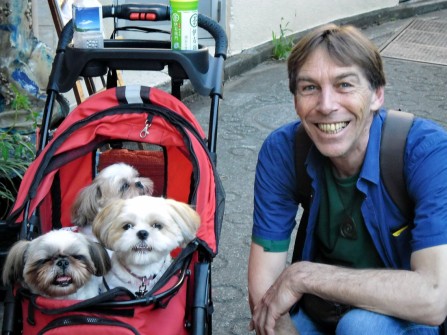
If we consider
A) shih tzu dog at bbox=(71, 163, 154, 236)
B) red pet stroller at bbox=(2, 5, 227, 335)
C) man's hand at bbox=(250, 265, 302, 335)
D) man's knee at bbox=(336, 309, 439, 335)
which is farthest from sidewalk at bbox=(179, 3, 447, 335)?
man's knee at bbox=(336, 309, 439, 335)

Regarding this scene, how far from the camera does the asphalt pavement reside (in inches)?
164

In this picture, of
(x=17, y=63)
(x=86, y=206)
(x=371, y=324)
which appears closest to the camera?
(x=371, y=324)

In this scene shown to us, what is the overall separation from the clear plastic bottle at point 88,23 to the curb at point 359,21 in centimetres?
428

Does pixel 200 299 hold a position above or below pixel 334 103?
below

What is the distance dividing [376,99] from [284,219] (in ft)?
1.84

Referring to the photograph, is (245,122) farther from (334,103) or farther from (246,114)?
(334,103)

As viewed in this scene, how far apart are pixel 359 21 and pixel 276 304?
795 centimetres

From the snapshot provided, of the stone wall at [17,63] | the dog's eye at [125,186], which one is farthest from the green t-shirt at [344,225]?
the stone wall at [17,63]

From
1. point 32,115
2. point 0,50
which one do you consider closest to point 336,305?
point 32,115

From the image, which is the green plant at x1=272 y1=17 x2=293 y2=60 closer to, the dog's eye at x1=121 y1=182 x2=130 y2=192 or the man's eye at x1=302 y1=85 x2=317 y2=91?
the dog's eye at x1=121 y1=182 x2=130 y2=192

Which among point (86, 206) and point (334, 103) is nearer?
point (334, 103)

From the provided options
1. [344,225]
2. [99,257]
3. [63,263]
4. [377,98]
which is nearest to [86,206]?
[99,257]

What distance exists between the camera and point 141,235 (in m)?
2.71

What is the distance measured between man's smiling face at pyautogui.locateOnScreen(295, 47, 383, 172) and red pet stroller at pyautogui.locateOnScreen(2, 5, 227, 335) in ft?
1.75
